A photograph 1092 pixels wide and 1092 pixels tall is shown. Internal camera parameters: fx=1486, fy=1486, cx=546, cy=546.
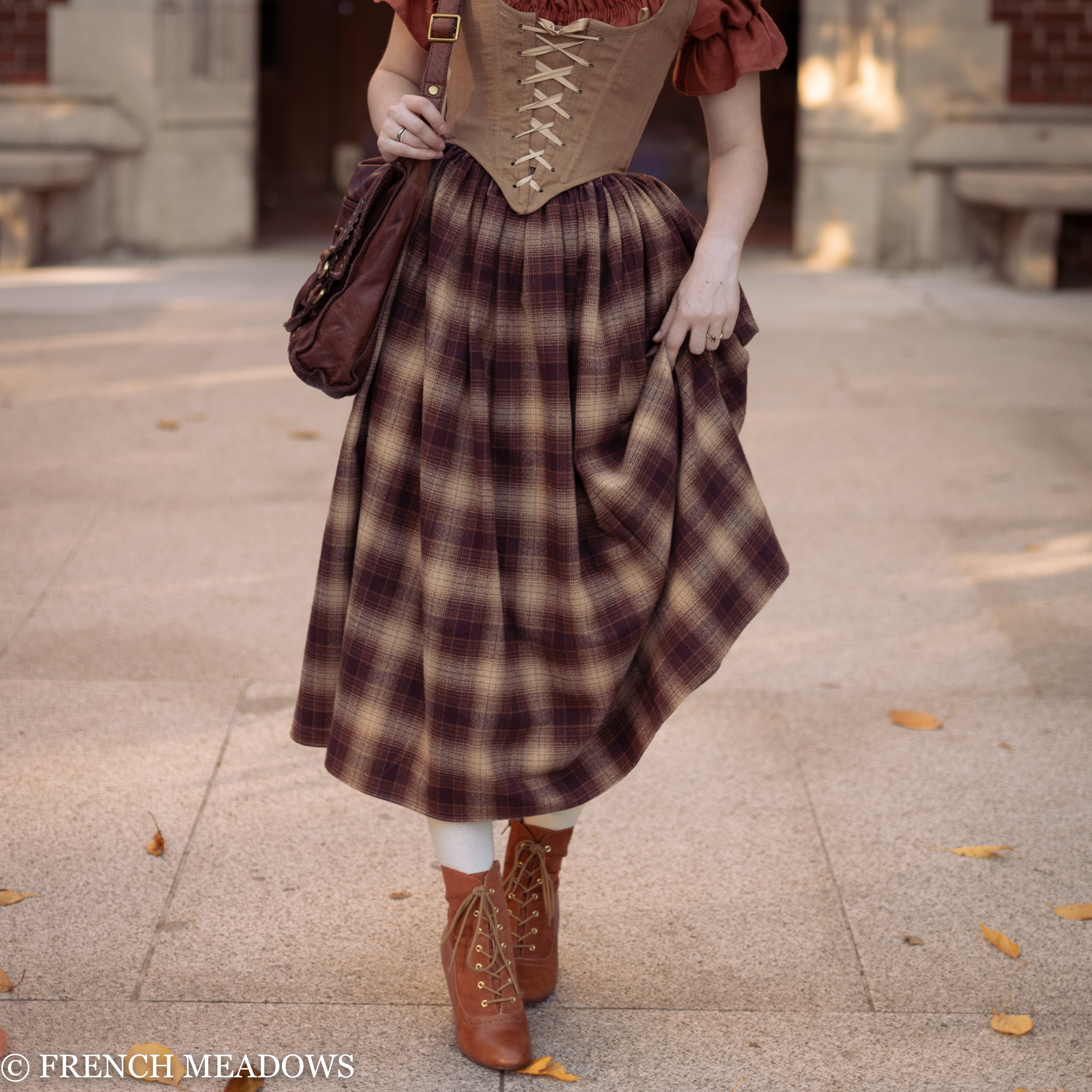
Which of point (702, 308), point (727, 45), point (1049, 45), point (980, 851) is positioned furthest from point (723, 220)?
point (1049, 45)

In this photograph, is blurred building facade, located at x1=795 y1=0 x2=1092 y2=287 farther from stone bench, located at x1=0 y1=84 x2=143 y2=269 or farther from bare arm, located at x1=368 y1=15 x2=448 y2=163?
bare arm, located at x1=368 y1=15 x2=448 y2=163

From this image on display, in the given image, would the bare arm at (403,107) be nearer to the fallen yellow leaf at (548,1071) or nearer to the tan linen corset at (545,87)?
the tan linen corset at (545,87)

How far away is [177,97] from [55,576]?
19.9ft

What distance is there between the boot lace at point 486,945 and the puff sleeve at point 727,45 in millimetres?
1246

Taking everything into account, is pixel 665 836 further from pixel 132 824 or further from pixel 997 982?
pixel 132 824

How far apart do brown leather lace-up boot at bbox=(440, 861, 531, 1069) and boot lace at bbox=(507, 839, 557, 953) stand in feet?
0.36

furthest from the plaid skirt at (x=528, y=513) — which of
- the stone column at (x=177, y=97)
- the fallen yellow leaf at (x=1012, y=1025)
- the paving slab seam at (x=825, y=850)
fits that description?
the stone column at (x=177, y=97)

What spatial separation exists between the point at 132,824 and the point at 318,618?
35.1 inches

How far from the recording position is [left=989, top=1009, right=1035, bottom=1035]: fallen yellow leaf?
2307mm

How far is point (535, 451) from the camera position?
6.92ft

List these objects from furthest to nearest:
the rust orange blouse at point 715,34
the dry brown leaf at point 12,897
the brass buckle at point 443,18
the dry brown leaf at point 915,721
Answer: the dry brown leaf at point 915,721
the dry brown leaf at point 12,897
the rust orange blouse at point 715,34
the brass buckle at point 443,18

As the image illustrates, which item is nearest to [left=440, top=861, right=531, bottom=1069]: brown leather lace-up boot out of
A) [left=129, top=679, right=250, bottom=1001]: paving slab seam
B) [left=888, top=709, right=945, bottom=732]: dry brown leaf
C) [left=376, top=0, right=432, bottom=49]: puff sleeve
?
[left=129, top=679, right=250, bottom=1001]: paving slab seam

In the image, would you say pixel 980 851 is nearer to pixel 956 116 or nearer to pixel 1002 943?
pixel 1002 943

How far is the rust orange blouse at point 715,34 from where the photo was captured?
6.93 feet
